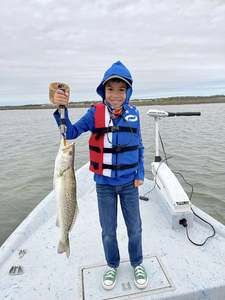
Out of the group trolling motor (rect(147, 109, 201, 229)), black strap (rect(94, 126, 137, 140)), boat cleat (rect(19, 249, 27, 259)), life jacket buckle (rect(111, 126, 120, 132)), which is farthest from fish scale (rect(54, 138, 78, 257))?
→ trolling motor (rect(147, 109, 201, 229))

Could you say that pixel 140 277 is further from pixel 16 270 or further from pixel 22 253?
pixel 22 253

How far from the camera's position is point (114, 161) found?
2.44 meters

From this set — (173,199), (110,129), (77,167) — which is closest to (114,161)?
(110,129)

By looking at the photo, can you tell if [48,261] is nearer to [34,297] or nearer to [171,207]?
[34,297]

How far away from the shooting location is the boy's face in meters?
2.47

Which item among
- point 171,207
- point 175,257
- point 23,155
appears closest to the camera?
point 175,257

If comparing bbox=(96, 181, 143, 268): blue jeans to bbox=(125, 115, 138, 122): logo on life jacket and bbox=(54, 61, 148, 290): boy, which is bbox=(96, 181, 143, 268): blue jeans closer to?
bbox=(54, 61, 148, 290): boy

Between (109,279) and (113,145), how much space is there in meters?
1.53

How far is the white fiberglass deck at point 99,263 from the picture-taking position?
→ 2365mm

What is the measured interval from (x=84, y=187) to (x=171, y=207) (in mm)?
2506

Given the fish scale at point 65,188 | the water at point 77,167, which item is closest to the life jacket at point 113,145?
the fish scale at point 65,188

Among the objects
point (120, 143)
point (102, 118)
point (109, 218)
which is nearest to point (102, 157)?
point (120, 143)

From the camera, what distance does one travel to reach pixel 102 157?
97.7 inches

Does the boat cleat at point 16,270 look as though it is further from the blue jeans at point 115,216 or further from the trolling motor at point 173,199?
the trolling motor at point 173,199
